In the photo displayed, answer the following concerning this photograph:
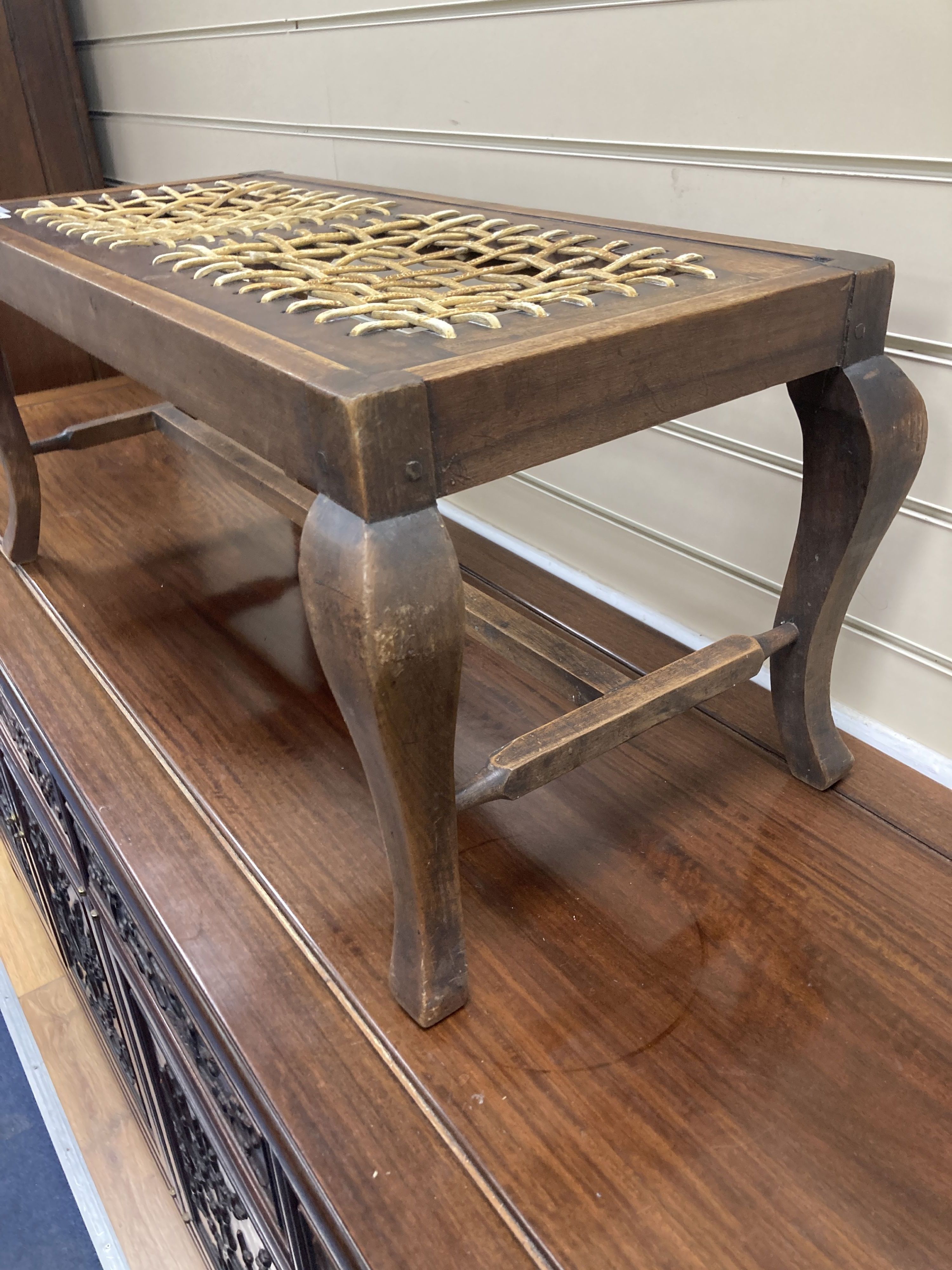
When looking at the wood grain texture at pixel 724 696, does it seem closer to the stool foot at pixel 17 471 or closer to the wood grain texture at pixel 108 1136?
the stool foot at pixel 17 471

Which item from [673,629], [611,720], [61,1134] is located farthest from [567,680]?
[61,1134]

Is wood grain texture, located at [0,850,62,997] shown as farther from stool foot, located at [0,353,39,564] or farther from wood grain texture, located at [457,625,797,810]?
wood grain texture, located at [457,625,797,810]

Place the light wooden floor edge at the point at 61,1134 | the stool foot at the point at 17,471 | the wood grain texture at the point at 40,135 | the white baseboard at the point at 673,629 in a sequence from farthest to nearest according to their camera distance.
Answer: the wood grain texture at the point at 40,135, the stool foot at the point at 17,471, the light wooden floor edge at the point at 61,1134, the white baseboard at the point at 673,629

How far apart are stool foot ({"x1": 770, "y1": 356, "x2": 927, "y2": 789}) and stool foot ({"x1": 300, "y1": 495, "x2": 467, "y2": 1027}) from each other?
0.38 m

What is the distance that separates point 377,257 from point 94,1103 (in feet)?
3.22

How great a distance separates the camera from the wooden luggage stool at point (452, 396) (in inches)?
21.0

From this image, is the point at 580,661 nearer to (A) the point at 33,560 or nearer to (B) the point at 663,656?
(B) the point at 663,656

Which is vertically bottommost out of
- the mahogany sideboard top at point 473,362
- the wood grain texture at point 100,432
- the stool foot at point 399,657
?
the wood grain texture at point 100,432

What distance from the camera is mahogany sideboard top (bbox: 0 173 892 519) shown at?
52 cm

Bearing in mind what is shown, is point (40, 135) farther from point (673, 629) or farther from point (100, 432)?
point (673, 629)

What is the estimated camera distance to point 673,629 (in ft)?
3.96

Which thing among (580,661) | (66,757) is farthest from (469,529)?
(66,757)

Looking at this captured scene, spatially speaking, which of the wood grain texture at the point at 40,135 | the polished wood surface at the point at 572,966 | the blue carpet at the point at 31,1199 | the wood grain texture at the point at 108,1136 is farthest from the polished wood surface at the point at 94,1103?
the wood grain texture at the point at 40,135

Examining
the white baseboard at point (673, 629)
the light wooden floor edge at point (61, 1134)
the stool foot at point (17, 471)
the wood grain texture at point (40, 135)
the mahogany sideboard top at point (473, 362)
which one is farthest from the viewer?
the wood grain texture at point (40, 135)
